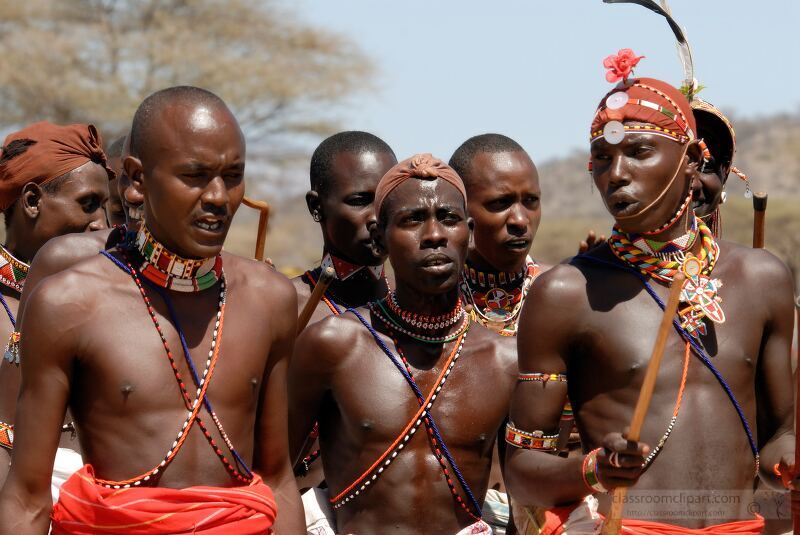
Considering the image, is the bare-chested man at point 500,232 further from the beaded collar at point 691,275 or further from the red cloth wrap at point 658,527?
the red cloth wrap at point 658,527

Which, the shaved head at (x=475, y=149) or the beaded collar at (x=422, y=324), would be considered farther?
the shaved head at (x=475, y=149)

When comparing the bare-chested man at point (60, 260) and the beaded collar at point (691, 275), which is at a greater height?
the beaded collar at point (691, 275)

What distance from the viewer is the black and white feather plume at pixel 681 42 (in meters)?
5.29

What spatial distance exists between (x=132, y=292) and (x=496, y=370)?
5.49 ft

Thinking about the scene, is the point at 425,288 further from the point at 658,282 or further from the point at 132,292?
the point at 132,292

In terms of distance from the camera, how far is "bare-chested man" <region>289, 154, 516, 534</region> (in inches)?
202

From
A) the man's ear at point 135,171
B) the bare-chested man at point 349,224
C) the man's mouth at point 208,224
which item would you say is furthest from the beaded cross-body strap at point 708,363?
the bare-chested man at point 349,224

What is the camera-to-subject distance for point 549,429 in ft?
14.9

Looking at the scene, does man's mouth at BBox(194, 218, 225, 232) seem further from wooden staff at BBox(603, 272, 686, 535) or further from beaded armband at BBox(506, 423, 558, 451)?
wooden staff at BBox(603, 272, 686, 535)

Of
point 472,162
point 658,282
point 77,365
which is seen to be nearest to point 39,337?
point 77,365

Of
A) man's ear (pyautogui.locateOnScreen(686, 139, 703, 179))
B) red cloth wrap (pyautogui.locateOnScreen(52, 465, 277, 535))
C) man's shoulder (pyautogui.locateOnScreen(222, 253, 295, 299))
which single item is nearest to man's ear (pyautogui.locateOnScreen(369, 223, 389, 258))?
man's shoulder (pyautogui.locateOnScreen(222, 253, 295, 299))

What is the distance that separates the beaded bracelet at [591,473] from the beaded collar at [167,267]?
1.33m

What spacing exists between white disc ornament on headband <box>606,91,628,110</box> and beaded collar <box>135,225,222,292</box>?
4.78 feet

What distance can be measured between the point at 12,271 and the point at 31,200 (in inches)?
16.5
